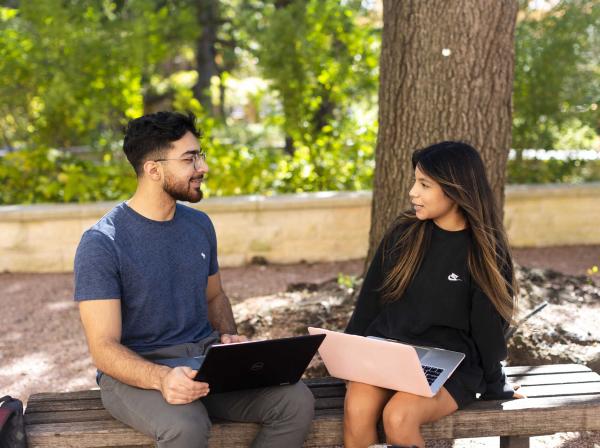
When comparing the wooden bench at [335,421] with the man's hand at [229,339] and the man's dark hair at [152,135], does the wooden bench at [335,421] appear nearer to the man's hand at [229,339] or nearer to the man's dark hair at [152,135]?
the man's hand at [229,339]

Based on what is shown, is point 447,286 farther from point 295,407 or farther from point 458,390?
point 295,407

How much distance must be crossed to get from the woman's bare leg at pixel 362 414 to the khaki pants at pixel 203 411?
0.16 metres

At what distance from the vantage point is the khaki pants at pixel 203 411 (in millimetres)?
2875

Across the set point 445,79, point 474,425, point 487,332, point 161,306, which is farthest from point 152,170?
point 445,79

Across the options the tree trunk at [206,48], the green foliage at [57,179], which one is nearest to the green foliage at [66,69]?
the green foliage at [57,179]

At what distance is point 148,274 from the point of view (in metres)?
3.17

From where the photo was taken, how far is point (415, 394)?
3.12 meters

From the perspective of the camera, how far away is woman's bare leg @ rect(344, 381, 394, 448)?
124 inches

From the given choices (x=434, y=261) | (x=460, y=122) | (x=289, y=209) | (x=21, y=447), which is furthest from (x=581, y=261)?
(x=21, y=447)

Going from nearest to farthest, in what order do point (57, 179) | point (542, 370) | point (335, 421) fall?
point (335, 421)
point (542, 370)
point (57, 179)

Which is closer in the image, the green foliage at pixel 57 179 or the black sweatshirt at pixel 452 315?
the black sweatshirt at pixel 452 315

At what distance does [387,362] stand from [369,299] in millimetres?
505

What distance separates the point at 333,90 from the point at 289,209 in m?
1.54

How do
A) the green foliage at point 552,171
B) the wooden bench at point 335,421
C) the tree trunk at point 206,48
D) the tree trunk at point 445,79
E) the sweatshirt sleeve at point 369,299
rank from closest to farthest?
the wooden bench at point 335,421
the sweatshirt sleeve at point 369,299
the tree trunk at point 445,79
the green foliage at point 552,171
the tree trunk at point 206,48
